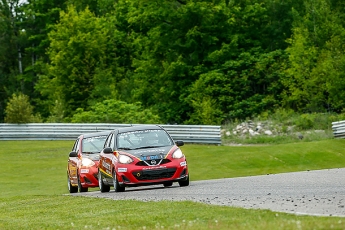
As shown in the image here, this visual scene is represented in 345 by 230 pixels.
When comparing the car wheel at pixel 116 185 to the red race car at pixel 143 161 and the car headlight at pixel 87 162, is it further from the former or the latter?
the car headlight at pixel 87 162

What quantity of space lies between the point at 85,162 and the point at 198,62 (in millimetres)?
42553

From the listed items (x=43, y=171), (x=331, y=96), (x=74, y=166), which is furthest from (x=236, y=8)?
(x=74, y=166)

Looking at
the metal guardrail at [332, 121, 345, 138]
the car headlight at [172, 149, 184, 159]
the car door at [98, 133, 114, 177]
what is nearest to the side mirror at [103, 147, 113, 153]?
the car door at [98, 133, 114, 177]

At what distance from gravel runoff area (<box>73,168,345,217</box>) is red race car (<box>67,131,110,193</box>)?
4136 millimetres

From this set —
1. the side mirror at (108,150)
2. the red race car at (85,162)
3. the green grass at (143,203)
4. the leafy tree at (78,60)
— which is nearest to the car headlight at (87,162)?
the red race car at (85,162)

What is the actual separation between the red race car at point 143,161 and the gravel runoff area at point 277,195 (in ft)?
1.30

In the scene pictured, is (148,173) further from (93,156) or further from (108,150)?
(93,156)

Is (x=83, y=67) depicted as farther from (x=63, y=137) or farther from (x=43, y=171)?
(x=43, y=171)

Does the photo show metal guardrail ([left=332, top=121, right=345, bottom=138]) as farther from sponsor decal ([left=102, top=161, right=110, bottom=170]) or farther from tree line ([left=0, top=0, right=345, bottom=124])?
sponsor decal ([left=102, top=161, right=110, bottom=170])

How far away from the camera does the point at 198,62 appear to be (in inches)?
2719

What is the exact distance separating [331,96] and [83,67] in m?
27.1

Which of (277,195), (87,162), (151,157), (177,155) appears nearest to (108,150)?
(151,157)

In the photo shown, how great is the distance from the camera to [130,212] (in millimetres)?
15805

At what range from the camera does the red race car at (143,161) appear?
22781 millimetres
